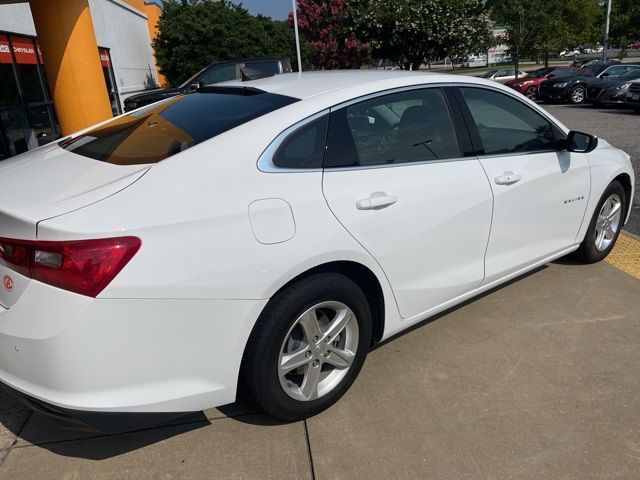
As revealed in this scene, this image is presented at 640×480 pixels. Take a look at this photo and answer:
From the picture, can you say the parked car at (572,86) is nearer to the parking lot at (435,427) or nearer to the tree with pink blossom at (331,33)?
the tree with pink blossom at (331,33)

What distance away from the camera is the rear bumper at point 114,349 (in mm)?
2025

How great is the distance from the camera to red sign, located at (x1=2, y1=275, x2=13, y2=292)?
7.06 ft

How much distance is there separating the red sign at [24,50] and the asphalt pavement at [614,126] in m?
11.6

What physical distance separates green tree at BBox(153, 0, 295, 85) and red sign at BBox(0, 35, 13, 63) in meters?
10.5

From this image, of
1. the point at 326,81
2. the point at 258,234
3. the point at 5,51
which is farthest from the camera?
the point at 5,51

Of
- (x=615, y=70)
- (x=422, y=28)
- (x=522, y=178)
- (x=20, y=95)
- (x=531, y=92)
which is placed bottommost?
(x=531, y=92)

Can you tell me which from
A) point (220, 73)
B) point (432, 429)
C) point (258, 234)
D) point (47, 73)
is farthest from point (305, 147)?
point (220, 73)

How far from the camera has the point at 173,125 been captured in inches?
113

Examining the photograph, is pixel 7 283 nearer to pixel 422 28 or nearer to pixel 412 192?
pixel 412 192

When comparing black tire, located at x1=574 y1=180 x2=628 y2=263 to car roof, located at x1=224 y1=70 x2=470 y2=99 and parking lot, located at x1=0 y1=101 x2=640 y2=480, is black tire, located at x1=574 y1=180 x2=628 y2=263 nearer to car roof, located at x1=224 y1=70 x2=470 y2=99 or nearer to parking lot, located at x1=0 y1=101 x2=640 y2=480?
parking lot, located at x1=0 y1=101 x2=640 y2=480

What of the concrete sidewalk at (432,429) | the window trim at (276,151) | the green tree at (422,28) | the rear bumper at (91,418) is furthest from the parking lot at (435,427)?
the green tree at (422,28)

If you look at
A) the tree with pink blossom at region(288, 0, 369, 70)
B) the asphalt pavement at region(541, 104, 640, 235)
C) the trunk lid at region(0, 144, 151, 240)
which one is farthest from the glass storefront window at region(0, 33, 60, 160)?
the tree with pink blossom at region(288, 0, 369, 70)

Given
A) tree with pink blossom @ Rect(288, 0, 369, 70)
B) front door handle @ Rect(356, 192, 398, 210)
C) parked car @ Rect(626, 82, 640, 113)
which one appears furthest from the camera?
tree with pink blossom @ Rect(288, 0, 369, 70)

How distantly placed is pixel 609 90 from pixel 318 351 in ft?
55.6
